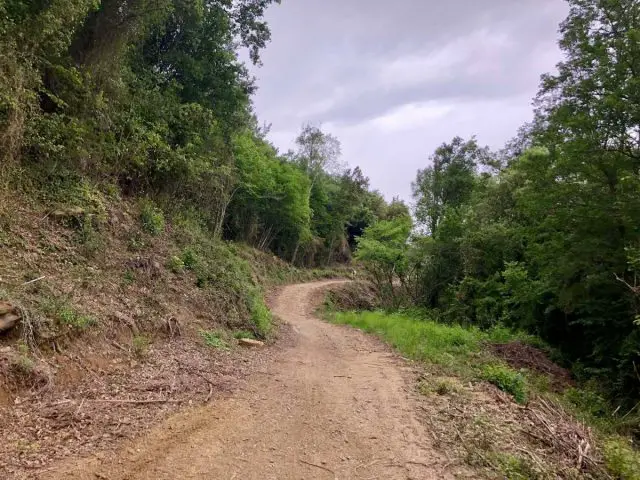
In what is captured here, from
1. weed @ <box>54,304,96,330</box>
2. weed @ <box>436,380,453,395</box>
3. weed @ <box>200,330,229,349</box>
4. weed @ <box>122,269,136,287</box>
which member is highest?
weed @ <box>122,269,136,287</box>

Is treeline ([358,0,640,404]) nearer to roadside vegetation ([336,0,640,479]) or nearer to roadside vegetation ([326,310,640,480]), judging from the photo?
roadside vegetation ([336,0,640,479])

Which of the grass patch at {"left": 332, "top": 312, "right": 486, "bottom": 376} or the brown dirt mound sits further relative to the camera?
the brown dirt mound

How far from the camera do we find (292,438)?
15.1 ft

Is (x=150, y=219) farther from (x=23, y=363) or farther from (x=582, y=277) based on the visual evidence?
(x=582, y=277)

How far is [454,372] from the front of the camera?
25.7ft

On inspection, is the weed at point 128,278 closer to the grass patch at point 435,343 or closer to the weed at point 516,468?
the grass patch at point 435,343

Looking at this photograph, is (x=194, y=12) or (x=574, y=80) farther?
(x=194, y=12)

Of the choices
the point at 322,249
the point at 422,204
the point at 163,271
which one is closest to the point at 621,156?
the point at 163,271

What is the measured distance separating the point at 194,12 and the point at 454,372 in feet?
45.6

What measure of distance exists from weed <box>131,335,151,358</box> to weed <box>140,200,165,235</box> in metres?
5.05

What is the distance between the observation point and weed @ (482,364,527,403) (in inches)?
269

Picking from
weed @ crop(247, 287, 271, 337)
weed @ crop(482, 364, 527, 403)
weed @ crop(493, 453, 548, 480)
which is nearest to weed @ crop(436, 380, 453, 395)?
weed @ crop(482, 364, 527, 403)

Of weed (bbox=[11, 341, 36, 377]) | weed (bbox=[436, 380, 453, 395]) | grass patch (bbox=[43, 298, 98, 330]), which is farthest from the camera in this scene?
weed (bbox=[436, 380, 453, 395])

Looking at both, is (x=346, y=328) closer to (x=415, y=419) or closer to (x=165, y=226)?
(x=165, y=226)
